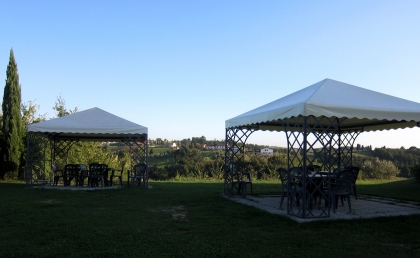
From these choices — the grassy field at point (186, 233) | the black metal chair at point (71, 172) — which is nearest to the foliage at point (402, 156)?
the grassy field at point (186, 233)

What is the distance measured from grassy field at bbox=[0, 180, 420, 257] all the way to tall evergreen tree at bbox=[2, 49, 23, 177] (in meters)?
7.86

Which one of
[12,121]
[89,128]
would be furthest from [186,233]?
[12,121]

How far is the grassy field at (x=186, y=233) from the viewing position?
4594 millimetres

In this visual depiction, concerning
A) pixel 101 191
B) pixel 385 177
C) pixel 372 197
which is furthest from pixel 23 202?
pixel 385 177

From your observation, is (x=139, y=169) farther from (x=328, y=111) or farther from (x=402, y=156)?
(x=402, y=156)

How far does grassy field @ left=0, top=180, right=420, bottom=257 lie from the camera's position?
4.59m

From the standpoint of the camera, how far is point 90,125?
1230 centimetres

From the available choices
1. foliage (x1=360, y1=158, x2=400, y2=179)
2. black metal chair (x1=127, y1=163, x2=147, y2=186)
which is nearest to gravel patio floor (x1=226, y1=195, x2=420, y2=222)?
black metal chair (x1=127, y1=163, x2=147, y2=186)

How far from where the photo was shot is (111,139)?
15906 millimetres

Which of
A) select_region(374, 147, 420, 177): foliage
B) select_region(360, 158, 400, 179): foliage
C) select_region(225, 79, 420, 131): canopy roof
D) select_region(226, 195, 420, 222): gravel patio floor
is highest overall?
select_region(225, 79, 420, 131): canopy roof

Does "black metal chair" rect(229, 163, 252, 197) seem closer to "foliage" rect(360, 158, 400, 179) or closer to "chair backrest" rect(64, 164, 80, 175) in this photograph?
"chair backrest" rect(64, 164, 80, 175)

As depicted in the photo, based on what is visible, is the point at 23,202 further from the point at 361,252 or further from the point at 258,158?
the point at 258,158

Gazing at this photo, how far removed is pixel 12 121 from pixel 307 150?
13350 millimetres

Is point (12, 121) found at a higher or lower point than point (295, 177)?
higher
